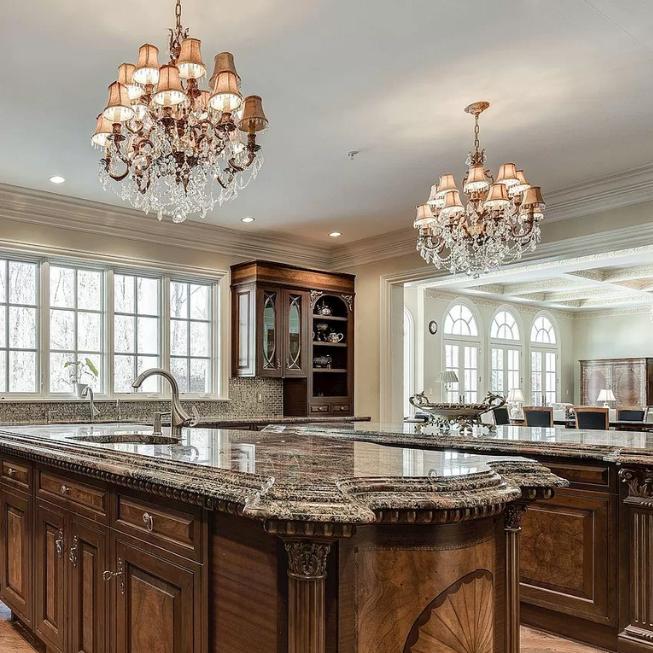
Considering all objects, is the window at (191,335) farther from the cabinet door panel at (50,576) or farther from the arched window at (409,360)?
the arched window at (409,360)

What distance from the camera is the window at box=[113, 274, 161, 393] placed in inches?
239

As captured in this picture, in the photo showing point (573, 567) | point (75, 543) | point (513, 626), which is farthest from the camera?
point (573, 567)

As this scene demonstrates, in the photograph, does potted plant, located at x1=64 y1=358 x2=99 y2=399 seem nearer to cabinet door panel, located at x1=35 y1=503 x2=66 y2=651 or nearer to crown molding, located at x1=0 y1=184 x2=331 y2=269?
crown molding, located at x1=0 y1=184 x2=331 y2=269

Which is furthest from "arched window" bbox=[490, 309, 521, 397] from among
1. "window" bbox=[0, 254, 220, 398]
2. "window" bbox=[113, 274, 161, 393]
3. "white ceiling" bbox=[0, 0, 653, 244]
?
"window" bbox=[113, 274, 161, 393]

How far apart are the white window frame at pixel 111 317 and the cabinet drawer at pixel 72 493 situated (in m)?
3.01

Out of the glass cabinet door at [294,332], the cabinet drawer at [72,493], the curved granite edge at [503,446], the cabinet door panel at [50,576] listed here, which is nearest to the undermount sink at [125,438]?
the cabinet drawer at [72,493]

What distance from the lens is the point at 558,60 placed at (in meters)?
3.29

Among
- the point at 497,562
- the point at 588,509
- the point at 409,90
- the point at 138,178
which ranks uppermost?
the point at 409,90

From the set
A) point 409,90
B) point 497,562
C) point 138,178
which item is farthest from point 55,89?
point 497,562

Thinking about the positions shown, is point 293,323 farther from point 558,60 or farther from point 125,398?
point 558,60

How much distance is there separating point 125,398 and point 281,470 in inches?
186

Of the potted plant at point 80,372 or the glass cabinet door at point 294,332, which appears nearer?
the potted plant at point 80,372

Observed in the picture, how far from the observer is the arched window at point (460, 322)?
1132cm

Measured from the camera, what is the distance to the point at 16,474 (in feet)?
10.1
